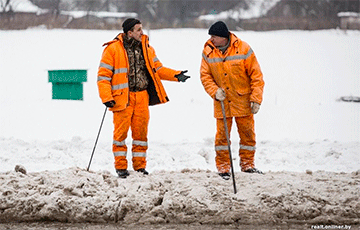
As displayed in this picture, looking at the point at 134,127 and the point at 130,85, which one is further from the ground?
the point at 130,85

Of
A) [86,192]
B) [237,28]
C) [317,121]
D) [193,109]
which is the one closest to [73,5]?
[237,28]

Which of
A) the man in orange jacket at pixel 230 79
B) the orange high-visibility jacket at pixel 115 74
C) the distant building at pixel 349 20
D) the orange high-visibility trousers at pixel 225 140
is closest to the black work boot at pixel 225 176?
the man in orange jacket at pixel 230 79

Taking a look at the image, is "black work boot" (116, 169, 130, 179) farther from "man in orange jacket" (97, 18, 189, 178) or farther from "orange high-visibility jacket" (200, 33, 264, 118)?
"orange high-visibility jacket" (200, 33, 264, 118)

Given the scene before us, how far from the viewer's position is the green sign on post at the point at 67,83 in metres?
13.9

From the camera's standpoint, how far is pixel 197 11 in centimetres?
2353

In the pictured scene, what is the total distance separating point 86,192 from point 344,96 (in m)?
11.3

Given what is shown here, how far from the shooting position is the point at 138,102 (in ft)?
22.9

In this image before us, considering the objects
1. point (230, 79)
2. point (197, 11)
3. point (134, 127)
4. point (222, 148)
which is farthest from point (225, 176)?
point (197, 11)

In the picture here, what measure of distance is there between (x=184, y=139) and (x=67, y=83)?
4602mm

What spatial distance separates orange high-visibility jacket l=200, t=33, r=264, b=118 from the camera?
6.81 meters

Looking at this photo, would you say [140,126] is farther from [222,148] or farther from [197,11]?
[197,11]

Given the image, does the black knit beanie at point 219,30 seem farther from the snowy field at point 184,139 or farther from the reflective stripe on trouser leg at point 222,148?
the snowy field at point 184,139

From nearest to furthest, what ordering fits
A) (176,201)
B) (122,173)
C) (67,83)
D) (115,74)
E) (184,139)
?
(176,201) → (122,173) → (115,74) → (184,139) → (67,83)

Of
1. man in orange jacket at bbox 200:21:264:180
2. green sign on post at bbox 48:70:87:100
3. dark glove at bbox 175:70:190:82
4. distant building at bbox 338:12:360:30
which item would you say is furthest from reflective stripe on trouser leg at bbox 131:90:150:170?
distant building at bbox 338:12:360:30
